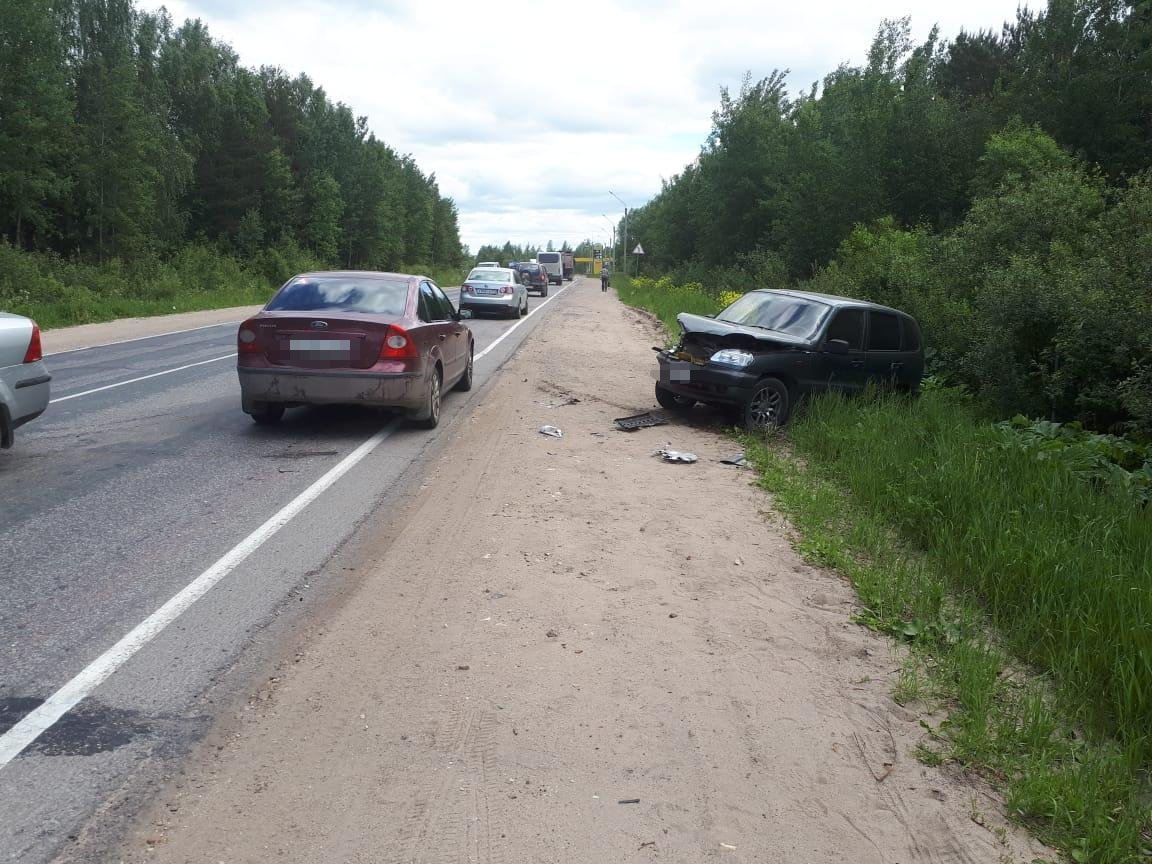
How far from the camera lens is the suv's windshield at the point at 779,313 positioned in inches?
406

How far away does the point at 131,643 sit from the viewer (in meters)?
4.11

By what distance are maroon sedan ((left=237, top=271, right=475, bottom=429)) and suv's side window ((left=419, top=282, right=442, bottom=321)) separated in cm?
42

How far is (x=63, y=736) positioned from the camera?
333 cm

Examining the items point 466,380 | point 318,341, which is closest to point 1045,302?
point 466,380

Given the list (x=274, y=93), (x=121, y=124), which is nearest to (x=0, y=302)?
(x=121, y=124)

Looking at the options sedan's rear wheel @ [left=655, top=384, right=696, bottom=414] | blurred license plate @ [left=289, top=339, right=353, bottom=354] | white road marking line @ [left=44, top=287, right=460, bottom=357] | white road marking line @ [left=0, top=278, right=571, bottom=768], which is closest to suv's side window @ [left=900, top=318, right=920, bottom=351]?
sedan's rear wheel @ [left=655, top=384, right=696, bottom=414]

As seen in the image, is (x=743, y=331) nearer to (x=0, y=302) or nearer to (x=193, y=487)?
(x=193, y=487)

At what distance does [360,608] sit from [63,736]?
5.15ft

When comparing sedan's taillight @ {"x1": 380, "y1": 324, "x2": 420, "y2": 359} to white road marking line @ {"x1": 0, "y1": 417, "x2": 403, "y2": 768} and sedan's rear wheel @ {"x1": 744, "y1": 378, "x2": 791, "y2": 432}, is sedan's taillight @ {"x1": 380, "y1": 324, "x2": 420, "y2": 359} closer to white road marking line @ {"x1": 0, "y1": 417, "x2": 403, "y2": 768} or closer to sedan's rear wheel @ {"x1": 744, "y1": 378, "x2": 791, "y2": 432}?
white road marking line @ {"x1": 0, "y1": 417, "x2": 403, "y2": 768}

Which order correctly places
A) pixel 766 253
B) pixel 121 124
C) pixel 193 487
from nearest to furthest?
pixel 193 487 < pixel 766 253 < pixel 121 124

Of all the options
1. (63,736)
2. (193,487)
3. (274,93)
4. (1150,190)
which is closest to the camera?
(63,736)

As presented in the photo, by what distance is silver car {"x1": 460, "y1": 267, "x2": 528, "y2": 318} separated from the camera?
28.5 m

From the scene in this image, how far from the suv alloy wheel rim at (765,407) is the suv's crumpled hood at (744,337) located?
50cm

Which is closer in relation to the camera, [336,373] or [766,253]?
[336,373]
